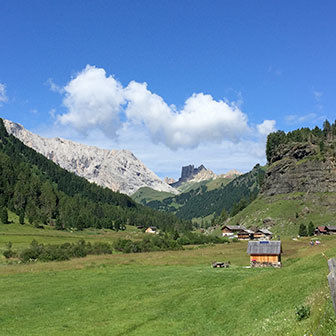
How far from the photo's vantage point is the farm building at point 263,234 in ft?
548

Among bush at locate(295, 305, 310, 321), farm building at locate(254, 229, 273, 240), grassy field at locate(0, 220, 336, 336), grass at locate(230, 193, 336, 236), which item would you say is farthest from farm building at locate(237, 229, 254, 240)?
bush at locate(295, 305, 310, 321)

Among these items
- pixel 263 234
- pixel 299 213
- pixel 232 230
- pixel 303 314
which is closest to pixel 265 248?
pixel 303 314

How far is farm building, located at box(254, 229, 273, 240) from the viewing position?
548 feet

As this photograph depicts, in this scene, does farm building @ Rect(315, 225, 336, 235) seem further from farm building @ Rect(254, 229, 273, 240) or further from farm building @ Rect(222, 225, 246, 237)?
farm building @ Rect(222, 225, 246, 237)

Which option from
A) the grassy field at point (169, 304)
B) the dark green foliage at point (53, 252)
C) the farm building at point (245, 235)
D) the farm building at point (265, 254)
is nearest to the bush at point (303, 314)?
the grassy field at point (169, 304)

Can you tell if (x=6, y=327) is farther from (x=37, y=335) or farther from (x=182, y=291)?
(x=182, y=291)

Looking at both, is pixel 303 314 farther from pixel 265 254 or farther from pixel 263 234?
pixel 263 234

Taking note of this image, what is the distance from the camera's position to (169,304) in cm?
3769

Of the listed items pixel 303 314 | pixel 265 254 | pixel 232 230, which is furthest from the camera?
pixel 232 230

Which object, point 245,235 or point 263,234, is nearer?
point 263,234

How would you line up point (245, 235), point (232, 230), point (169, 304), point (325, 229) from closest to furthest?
point (169, 304) < point (325, 229) < point (245, 235) < point (232, 230)

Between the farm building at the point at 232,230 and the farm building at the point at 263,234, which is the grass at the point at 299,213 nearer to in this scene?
the farm building at the point at 263,234

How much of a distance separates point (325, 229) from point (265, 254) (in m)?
95.0

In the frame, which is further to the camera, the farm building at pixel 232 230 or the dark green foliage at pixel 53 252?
the farm building at pixel 232 230
